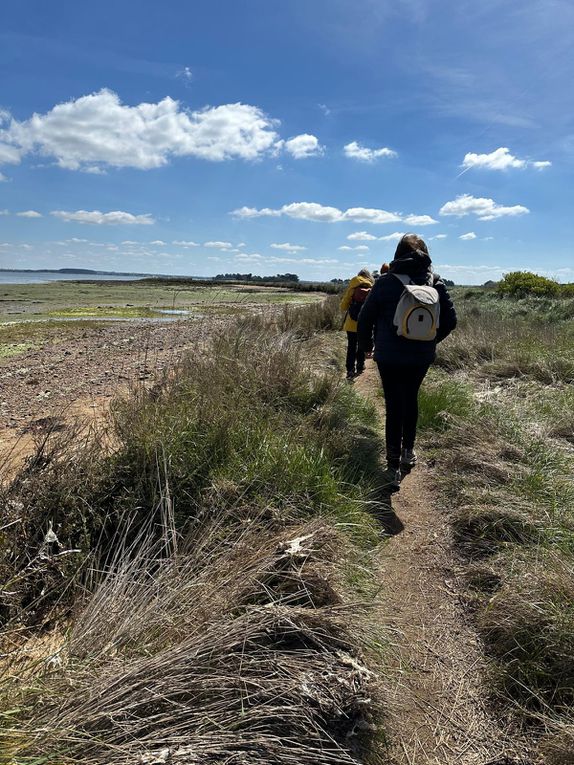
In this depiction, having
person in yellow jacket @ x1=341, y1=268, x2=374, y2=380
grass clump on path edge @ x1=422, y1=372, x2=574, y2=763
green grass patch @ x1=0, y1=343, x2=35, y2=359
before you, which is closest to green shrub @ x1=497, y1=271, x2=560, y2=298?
person in yellow jacket @ x1=341, y1=268, x2=374, y2=380

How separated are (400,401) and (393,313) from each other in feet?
2.67

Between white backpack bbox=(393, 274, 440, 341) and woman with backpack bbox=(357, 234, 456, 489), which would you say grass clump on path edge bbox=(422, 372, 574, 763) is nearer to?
woman with backpack bbox=(357, 234, 456, 489)

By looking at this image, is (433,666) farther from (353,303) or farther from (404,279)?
(353,303)

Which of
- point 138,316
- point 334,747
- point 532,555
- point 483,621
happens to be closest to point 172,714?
point 334,747

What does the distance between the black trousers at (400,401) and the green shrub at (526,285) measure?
20718 millimetres

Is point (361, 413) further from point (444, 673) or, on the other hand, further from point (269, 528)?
point (444, 673)

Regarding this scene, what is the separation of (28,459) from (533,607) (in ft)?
9.55

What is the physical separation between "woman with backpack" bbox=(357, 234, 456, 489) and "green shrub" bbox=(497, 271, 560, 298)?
67.9 ft

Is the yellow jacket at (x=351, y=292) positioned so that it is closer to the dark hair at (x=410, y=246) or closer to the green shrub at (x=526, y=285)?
the dark hair at (x=410, y=246)

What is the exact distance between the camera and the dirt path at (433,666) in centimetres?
178

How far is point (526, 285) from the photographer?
73.9 ft

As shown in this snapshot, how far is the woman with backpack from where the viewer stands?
3768mm

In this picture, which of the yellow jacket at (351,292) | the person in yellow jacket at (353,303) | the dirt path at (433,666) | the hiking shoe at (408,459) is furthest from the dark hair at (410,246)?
the yellow jacket at (351,292)

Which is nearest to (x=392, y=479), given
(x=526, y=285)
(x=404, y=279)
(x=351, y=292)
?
(x=404, y=279)
